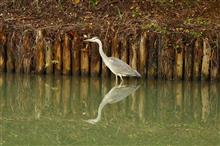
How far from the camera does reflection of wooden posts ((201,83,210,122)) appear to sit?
41.3ft

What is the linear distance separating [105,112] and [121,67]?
126 inches

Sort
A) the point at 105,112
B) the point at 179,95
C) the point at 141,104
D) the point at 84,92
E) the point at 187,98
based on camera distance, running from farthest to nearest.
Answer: the point at 84,92 < the point at 179,95 < the point at 187,98 < the point at 141,104 < the point at 105,112

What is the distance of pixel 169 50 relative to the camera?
52.6ft

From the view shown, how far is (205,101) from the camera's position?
13.9 meters

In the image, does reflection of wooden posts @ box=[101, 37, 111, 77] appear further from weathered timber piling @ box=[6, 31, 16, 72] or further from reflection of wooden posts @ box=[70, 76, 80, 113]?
weathered timber piling @ box=[6, 31, 16, 72]

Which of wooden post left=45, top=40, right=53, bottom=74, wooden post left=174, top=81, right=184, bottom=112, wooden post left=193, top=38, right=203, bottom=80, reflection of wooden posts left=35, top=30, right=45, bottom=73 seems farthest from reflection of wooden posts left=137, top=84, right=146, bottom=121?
reflection of wooden posts left=35, top=30, right=45, bottom=73

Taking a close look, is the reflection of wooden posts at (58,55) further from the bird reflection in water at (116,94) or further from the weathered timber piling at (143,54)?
the weathered timber piling at (143,54)

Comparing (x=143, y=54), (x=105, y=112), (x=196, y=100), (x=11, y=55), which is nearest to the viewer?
(x=105, y=112)

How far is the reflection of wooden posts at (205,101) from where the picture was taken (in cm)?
1258

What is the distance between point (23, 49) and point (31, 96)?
105 inches

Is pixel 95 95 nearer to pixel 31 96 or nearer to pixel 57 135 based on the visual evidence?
pixel 31 96

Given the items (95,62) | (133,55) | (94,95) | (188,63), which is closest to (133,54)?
(133,55)

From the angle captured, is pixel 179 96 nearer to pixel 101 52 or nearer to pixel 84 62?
pixel 101 52

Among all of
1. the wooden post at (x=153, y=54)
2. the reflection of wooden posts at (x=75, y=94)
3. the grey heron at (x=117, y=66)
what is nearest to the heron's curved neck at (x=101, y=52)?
the grey heron at (x=117, y=66)
